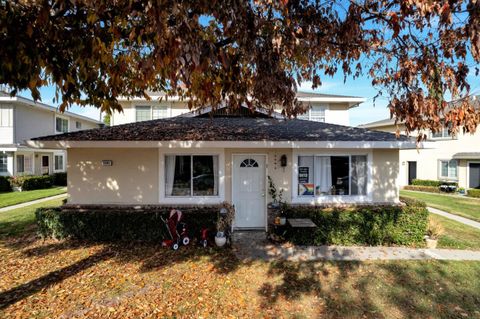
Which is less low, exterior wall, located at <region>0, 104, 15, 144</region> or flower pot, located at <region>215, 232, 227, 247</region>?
exterior wall, located at <region>0, 104, 15, 144</region>

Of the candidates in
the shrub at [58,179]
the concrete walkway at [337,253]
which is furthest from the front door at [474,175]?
the shrub at [58,179]

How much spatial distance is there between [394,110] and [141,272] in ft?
20.8

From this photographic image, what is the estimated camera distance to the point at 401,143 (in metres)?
9.02

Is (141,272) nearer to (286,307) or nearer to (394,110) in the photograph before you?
(286,307)

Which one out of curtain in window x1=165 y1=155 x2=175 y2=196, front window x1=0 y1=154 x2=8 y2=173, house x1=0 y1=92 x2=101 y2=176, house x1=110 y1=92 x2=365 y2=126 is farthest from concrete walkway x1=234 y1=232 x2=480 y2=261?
front window x1=0 y1=154 x2=8 y2=173

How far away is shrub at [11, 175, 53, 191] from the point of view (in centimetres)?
2077

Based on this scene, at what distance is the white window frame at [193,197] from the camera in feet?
31.4

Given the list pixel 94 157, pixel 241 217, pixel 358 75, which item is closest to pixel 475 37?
pixel 358 75

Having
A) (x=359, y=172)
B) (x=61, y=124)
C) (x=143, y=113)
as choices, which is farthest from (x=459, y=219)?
(x=61, y=124)

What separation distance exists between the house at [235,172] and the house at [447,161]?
1317 cm

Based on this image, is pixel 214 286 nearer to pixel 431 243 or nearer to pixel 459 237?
pixel 431 243

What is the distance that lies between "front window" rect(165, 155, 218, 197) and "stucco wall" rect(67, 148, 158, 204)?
61 centimetres

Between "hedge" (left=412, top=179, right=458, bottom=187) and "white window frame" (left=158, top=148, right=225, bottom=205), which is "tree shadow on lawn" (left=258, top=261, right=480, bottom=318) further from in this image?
"hedge" (left=412, top=179, right=458, bottom=187)

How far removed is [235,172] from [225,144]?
1.45 m
